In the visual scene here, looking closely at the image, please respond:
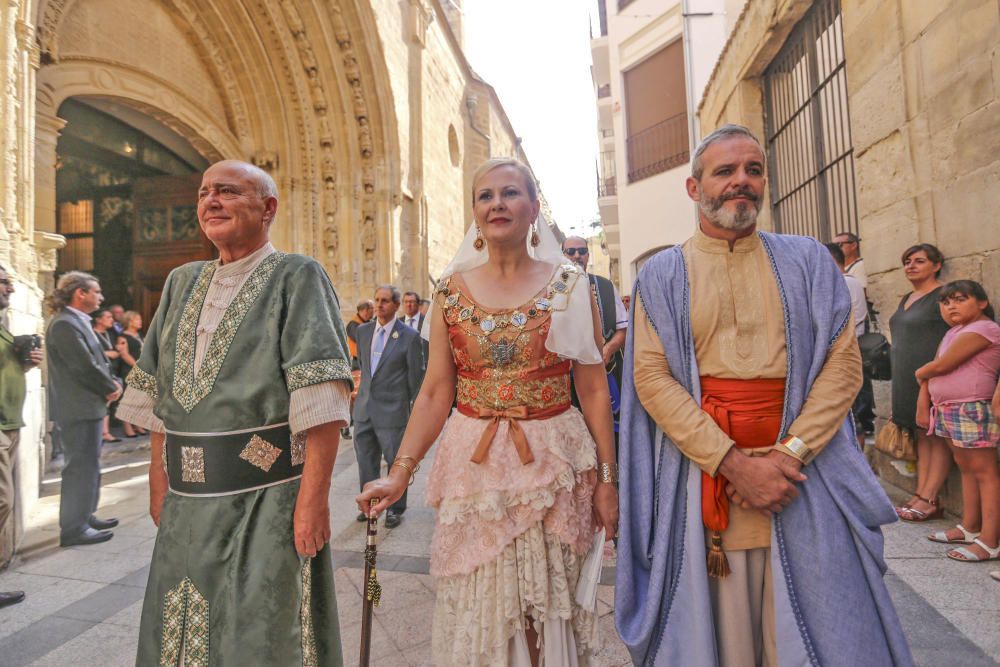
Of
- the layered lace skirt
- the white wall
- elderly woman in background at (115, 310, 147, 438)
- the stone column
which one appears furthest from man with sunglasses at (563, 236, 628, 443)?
the white wall

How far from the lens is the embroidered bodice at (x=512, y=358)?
1.74 m

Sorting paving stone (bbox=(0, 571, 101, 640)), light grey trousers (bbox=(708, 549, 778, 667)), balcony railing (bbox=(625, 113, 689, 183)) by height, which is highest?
balcony railing (bbox=(625, 113, 689, 183))

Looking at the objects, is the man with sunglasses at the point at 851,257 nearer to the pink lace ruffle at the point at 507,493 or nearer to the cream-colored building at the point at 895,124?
the cream-colored building at the point at 895,124

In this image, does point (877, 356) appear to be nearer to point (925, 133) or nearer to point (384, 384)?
point (925, 133)

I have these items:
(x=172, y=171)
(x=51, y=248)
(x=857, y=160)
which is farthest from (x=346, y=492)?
(x=172, y=171)

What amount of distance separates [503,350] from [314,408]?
1.89ft

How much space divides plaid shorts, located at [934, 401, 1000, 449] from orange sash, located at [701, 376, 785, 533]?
226 centimetres

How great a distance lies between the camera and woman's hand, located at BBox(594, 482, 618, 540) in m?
1.73

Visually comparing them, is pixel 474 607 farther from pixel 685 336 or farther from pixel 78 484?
pixel 78 484

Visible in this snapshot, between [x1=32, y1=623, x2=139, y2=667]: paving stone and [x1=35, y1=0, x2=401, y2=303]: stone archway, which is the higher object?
[x1=35, y1=0, x2=401, y2=303]: stone archway

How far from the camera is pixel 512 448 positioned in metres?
1.69

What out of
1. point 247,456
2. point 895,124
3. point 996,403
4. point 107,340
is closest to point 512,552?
point 247,456

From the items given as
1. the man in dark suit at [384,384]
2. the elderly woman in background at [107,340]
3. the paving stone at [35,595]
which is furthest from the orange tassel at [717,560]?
the elderly woman in background at [107,340]

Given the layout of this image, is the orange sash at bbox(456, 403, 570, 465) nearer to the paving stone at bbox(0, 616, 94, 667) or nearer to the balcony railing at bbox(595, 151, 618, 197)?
the paving stone at bbox(0, 616, 94, 667)
